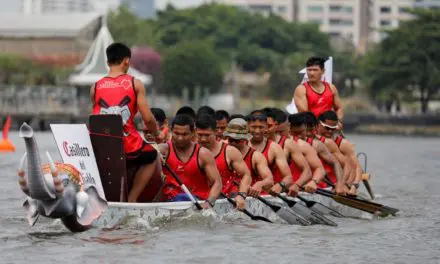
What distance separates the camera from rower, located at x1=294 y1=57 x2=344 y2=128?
21.3 meters

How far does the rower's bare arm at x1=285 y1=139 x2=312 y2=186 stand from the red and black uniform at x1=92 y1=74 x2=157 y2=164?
11.2 ft

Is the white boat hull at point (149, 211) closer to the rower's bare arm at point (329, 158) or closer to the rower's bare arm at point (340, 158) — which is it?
the rower's bare arm at point (329, 158)

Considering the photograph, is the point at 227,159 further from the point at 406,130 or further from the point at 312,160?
the point at 406,130

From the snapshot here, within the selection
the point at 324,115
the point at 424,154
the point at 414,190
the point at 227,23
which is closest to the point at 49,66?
the point at 227,23

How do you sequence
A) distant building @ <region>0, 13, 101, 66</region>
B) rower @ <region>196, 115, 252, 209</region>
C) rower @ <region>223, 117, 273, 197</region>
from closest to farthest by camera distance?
rower @ <region>196, 115, 252, 209</region>, rower @ <region>223, 117, 273, 197</region>, distant building @ <region>0, 13, 101, 66</region>

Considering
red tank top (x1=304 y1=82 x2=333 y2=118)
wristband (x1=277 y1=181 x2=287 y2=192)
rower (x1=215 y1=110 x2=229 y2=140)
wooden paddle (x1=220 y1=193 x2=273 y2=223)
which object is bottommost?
wooden paddle (x1=220 y1=193 x2=273 y2=223)

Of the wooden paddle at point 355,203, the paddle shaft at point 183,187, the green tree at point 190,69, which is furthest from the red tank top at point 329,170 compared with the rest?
the green tree at point 190,69

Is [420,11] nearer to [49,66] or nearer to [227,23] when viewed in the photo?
[49,66]

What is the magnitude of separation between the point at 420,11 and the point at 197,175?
2802 inches

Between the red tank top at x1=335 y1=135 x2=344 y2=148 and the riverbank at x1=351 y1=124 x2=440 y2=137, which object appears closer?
the red tank top at x1=335 y1=135 x2=344 y2=148

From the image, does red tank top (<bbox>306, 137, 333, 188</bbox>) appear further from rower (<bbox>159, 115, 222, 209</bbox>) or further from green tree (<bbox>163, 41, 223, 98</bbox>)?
green tree (<bbox>163, 41, 223, 98</bbox>)

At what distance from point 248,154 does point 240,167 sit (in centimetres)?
76

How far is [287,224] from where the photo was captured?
1805cm

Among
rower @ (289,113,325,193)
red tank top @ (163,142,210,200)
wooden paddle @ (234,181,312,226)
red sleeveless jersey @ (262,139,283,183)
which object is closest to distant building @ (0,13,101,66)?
rower @ (289,113,325,193)
